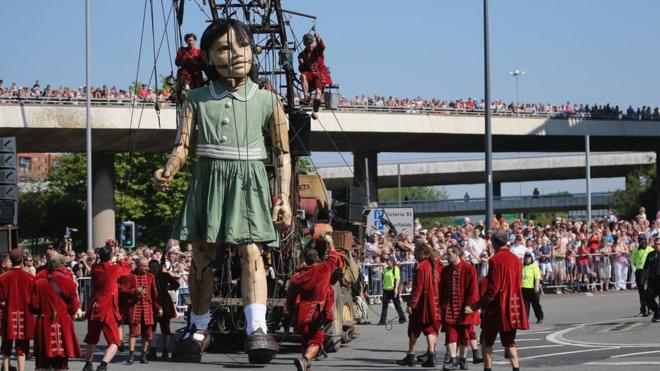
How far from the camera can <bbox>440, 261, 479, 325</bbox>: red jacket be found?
17.1 m

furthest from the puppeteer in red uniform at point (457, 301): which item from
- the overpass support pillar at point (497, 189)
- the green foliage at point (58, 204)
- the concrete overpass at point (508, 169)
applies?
the overpass support pillar at point (497, 189)

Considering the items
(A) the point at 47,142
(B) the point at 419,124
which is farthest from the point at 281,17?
(B) the point at 419,124

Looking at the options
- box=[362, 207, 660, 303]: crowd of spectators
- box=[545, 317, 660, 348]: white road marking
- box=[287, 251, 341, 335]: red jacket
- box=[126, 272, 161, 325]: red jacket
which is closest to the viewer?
box=[287, 251, 341, 335]: red jacket

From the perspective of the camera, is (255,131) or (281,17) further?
(281,17)

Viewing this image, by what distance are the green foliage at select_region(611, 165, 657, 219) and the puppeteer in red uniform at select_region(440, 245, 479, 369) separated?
6759 centimetres

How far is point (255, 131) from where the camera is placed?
501 inches

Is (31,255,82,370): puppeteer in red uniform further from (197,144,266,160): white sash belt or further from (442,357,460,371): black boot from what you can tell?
(442,357,460,371): black boot

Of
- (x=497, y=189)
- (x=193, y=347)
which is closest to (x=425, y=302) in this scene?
(x=193, y=347)

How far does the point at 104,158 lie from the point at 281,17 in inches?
1403

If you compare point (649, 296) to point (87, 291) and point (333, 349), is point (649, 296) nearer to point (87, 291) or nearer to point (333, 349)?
point (333, 349)

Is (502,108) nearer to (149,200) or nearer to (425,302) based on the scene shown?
(149,200)

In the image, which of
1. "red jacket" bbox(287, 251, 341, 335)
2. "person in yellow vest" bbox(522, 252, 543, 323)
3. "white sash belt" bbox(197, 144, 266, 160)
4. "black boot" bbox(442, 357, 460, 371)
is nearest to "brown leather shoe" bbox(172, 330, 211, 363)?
"red jacket" bbox(287, 251, 341, 335)

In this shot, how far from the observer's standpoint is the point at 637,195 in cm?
8600

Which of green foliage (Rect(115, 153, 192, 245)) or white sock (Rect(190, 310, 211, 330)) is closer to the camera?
white sock (Rect(190, 310, 211, 330))
